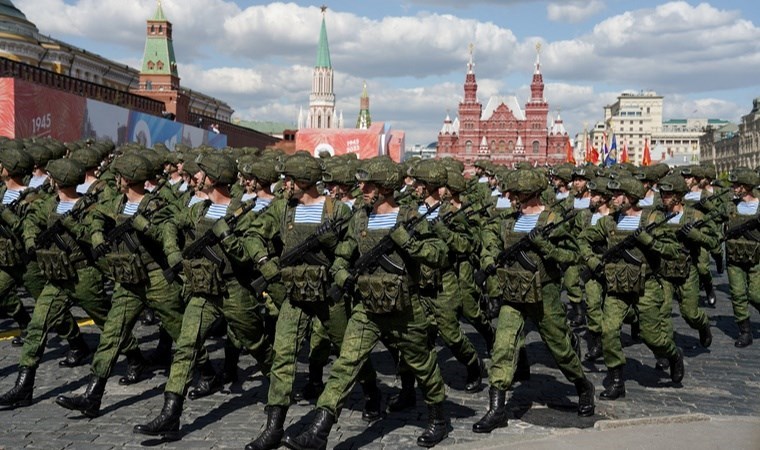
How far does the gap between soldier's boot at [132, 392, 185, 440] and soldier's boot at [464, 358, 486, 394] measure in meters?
2.84

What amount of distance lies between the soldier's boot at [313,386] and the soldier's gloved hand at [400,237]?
2.11 m

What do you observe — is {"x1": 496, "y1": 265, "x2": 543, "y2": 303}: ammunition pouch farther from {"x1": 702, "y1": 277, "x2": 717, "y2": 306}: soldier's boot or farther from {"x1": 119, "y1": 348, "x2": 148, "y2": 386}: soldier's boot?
{"x1": 702, "y1": 277, "x2": 717, "y2": 306}: soldier's boot

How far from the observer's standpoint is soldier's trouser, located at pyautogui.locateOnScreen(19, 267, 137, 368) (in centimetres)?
739

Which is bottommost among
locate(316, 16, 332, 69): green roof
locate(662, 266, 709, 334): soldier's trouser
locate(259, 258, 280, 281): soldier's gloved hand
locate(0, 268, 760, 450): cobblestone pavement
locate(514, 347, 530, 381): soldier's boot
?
locate(0, 268, 760, 450): cobblestone pavement

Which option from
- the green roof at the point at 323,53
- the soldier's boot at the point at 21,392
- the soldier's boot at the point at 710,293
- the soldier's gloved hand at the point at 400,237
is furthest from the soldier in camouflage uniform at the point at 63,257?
the green roof at the point at 323,53

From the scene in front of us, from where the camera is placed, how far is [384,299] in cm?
600

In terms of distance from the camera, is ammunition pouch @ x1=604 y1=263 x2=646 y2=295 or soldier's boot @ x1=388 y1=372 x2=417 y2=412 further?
ammunition pouch @ x1=604 y1=263 x2=646 y2=295

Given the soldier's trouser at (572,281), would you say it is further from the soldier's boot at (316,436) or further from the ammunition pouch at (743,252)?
the soldier's boot at (316,436)

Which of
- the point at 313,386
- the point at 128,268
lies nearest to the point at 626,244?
the point at 313,386

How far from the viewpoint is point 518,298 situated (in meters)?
6.88

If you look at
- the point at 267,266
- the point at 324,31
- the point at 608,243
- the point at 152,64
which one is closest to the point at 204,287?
the point at 267,266

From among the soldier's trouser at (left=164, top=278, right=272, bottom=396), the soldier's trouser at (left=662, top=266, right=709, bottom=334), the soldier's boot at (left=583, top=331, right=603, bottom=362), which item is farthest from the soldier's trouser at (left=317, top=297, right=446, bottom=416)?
the soldier's trouser at (left=662, top=266, right=709, bottom=334)

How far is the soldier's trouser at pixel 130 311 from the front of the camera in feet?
23.2

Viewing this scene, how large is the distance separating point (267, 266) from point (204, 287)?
0.64 metres
